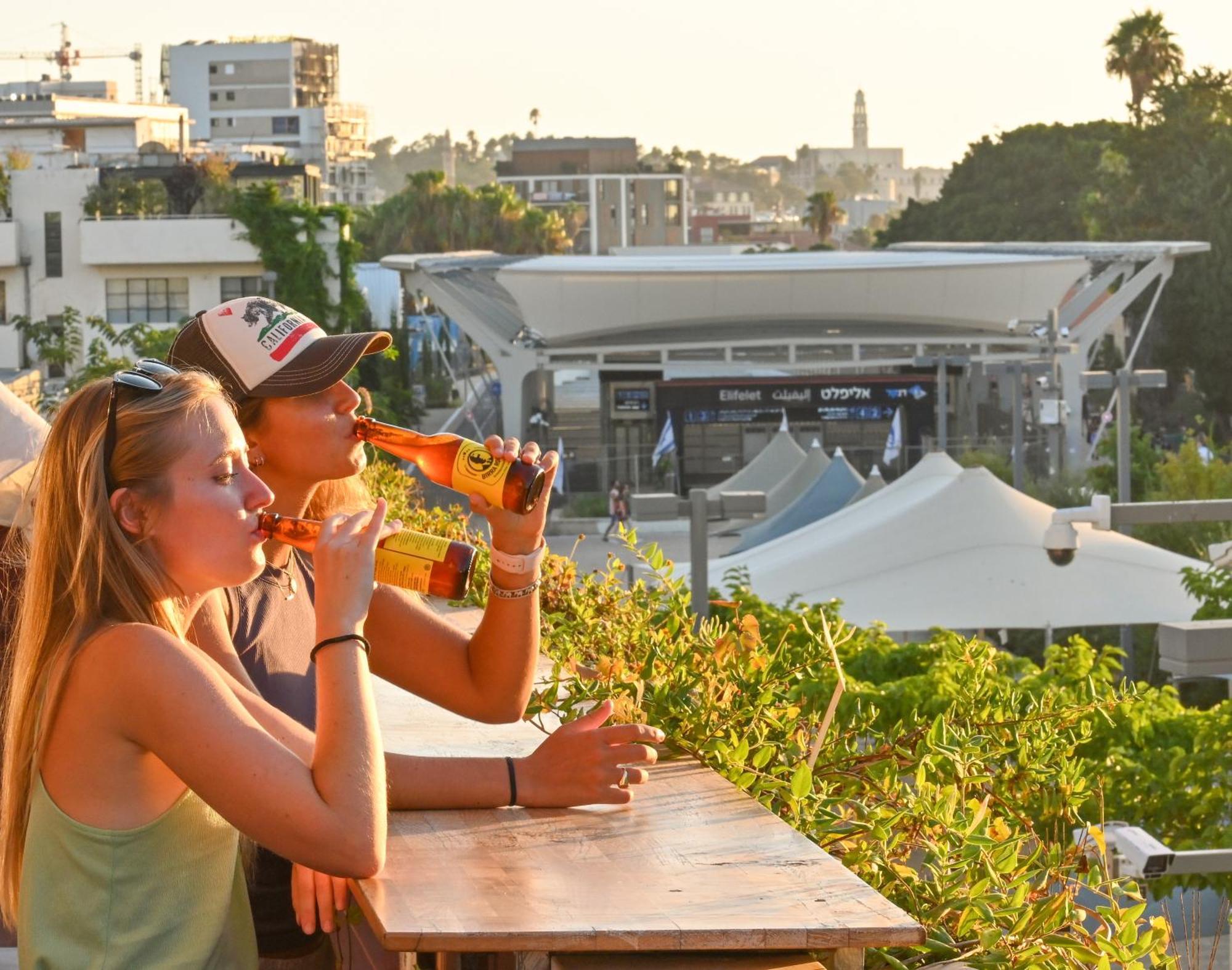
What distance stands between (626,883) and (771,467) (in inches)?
1208

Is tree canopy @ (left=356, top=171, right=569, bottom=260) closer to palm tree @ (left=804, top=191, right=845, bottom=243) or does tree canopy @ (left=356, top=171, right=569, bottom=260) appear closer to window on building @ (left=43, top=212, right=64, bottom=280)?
palm tree @ (left=804, top=191, right=845, bottom=243)

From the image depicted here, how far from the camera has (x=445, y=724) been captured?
134 inches

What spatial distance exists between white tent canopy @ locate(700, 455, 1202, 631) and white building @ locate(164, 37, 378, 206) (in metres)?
131

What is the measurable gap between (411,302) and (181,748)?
3048 inches

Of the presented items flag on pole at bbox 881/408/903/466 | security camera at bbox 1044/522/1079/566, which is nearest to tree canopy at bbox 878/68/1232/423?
flag on pole at bbox 881/408/903/466

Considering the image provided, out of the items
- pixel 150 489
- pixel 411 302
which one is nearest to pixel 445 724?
pixel 150 489

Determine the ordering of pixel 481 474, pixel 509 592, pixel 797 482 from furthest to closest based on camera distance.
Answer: pixel 797 482, pixel 509 592, pixel 481 474

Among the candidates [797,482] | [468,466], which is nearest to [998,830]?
[468,466]

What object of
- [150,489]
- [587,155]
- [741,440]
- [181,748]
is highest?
[587,155]

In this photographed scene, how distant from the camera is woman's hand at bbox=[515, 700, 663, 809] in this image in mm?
2691

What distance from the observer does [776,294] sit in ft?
157

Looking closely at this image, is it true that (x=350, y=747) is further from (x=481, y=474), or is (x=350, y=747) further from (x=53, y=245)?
(x=53, y=245)

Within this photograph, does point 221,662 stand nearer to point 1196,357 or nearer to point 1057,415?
point 1057,415

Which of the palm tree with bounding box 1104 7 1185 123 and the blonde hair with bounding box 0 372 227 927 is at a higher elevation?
the palm tree with bounding box 1104 7 1185 123
